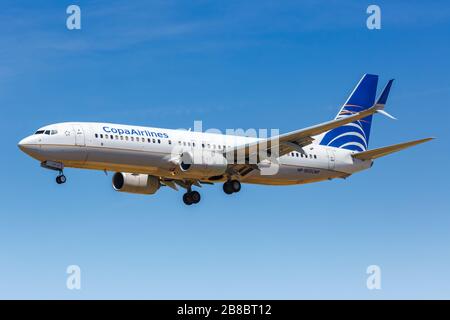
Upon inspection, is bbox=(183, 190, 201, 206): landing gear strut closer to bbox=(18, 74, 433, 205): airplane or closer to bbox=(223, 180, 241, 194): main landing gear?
bbox=(18, 74, 433, 205): airplane

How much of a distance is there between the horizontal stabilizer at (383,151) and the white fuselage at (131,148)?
4.82 metres

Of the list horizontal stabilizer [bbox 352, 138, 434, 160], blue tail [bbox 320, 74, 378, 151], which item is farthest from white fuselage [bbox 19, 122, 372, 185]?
blue tail [bbox 320, 74, 378, 151]

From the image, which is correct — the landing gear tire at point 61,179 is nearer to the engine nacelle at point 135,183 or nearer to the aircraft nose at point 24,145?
the aircraft nose at point 24,145

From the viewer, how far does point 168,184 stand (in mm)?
72312

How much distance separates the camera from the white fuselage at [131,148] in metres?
63.2

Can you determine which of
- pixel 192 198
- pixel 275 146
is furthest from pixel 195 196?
pixel 275 146

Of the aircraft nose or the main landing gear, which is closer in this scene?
the aircraft nose

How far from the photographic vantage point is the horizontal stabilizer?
65537mm

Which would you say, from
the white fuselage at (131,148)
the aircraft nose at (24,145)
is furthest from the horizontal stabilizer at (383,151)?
the aircraft nose at (24,145)

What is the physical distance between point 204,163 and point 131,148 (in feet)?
16.5

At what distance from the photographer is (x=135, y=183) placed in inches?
2820

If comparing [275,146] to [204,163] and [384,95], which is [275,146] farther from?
[384,95]

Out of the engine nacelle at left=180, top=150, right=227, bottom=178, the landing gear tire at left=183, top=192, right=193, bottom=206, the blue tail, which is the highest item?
the blue tail
